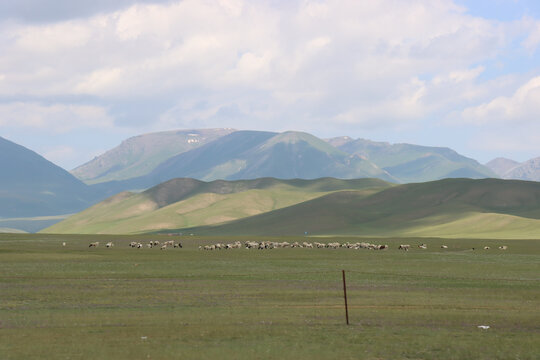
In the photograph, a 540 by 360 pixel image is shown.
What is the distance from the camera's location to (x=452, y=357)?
22.1 meters

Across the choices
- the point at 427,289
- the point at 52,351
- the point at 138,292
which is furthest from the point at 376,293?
the point at 52,351

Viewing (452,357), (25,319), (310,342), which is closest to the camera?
(452,357)

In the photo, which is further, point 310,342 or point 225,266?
point 225,266

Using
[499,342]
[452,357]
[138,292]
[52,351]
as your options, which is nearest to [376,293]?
[138,292]

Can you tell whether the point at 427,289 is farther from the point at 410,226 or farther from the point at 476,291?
the point at 410,226

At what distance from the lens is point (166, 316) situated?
30.5 meters

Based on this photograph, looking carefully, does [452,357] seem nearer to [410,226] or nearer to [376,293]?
[376,293]

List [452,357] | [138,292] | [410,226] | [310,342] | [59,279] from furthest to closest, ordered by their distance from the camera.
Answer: [410,226]
[59,279]
[138,292]
[310,342]
[452,357]

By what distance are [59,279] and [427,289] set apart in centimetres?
2377

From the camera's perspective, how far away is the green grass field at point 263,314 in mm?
23172

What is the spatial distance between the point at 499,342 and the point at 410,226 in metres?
178

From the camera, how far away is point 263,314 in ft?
104

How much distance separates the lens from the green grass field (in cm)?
2317

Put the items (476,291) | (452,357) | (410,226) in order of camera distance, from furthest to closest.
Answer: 1. (410,226)
2. (476,291)
3. (452,357)
